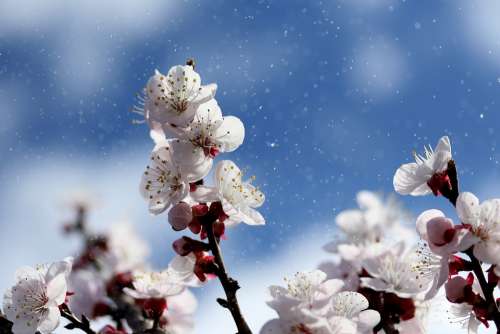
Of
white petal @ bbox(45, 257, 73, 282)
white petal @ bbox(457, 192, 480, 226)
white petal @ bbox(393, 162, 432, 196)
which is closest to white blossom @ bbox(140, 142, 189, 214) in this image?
white petal @ bbox(45, 257, 73, 282)

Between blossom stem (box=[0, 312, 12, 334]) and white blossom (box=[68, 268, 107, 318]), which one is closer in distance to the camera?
blossom stem (box=[0, 312, 12, 334])

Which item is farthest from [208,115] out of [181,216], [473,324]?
[473,324]

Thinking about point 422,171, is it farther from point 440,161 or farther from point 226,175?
point 226,175

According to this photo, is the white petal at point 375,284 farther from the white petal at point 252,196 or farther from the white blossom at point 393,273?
the white petal at point 252,196

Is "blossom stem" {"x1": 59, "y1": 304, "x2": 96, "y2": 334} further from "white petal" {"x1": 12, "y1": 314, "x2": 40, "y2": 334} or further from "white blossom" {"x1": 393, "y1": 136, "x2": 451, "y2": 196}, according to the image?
"white blossom" {"x1": 393, "y1": 136, "x2": 451, "y2": 196}

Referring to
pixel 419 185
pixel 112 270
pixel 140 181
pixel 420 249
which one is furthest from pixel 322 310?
pixel 112 270
